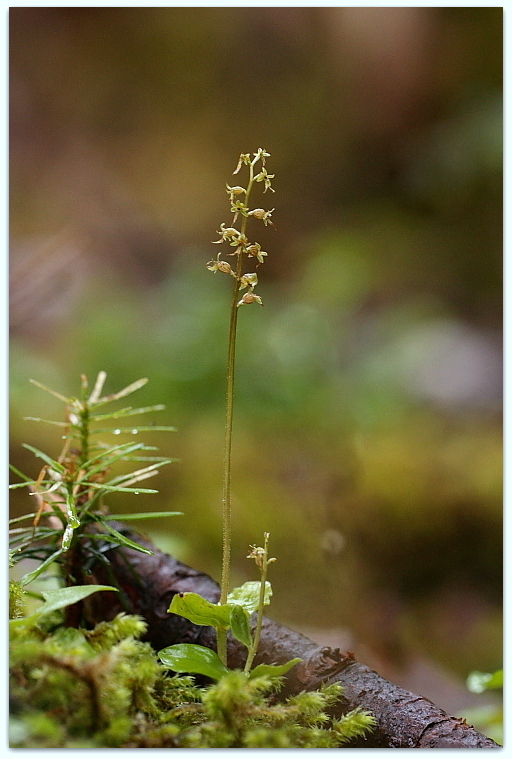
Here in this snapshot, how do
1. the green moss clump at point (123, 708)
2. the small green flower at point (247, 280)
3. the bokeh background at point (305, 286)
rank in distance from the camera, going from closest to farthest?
the green moss clump at point (123, 708) → the small green flower at point (247, 280) → the bokeh background at point (305, 286)

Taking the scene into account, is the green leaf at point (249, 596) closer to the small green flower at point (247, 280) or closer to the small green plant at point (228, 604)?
the small green plant at point (228, 604)

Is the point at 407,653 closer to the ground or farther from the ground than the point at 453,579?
closer to the ground

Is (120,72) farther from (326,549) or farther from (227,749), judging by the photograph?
(227,749)

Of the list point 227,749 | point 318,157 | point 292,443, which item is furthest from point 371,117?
point 227,749

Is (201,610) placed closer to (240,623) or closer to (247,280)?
(240,623)

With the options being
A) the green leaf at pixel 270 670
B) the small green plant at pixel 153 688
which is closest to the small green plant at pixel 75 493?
the small green plant at pixel 153 688

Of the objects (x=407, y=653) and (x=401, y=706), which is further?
(x=407, y=653)
